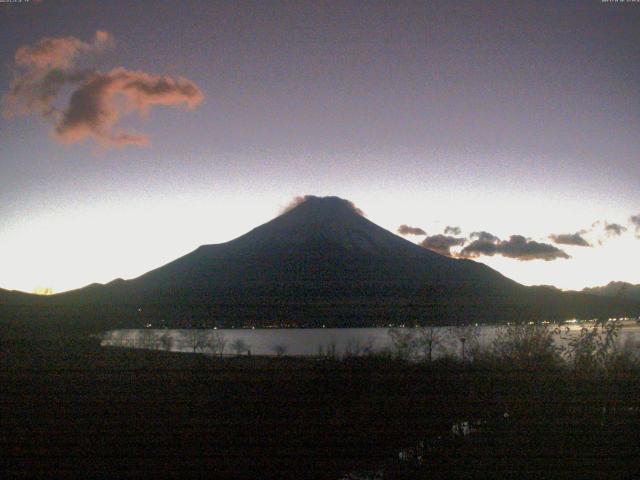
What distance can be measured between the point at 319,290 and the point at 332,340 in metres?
13.5

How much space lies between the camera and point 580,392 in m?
4.88

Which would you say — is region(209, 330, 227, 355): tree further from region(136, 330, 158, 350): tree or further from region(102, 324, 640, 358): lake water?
region(136, 330, 158, 350): tree

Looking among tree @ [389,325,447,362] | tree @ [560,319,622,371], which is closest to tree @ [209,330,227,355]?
tree @ [389,325,447,362]

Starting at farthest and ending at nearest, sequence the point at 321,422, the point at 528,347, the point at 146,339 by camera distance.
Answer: the point at 146,339 → the point at 528,347 → the point at 321,422

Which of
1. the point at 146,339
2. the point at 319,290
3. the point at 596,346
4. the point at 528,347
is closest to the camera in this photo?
the point at 596,346

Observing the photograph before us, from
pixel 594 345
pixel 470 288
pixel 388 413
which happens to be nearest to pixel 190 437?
pixel 388 413

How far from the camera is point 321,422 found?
5562 millimetres

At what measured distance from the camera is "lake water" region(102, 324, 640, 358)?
880cm

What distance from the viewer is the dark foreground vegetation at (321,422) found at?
4202 mm

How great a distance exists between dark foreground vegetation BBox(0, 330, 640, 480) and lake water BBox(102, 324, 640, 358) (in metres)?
1.15

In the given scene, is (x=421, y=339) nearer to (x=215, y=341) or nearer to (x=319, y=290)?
(x=319, y=290)

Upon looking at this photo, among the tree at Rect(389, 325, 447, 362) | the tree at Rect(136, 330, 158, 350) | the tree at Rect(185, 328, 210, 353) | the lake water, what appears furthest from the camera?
the tree at Rect(185, 328, 210, 353)

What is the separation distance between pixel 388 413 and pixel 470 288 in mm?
20729

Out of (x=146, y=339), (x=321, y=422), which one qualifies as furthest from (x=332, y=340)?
(x=146, y=339)
